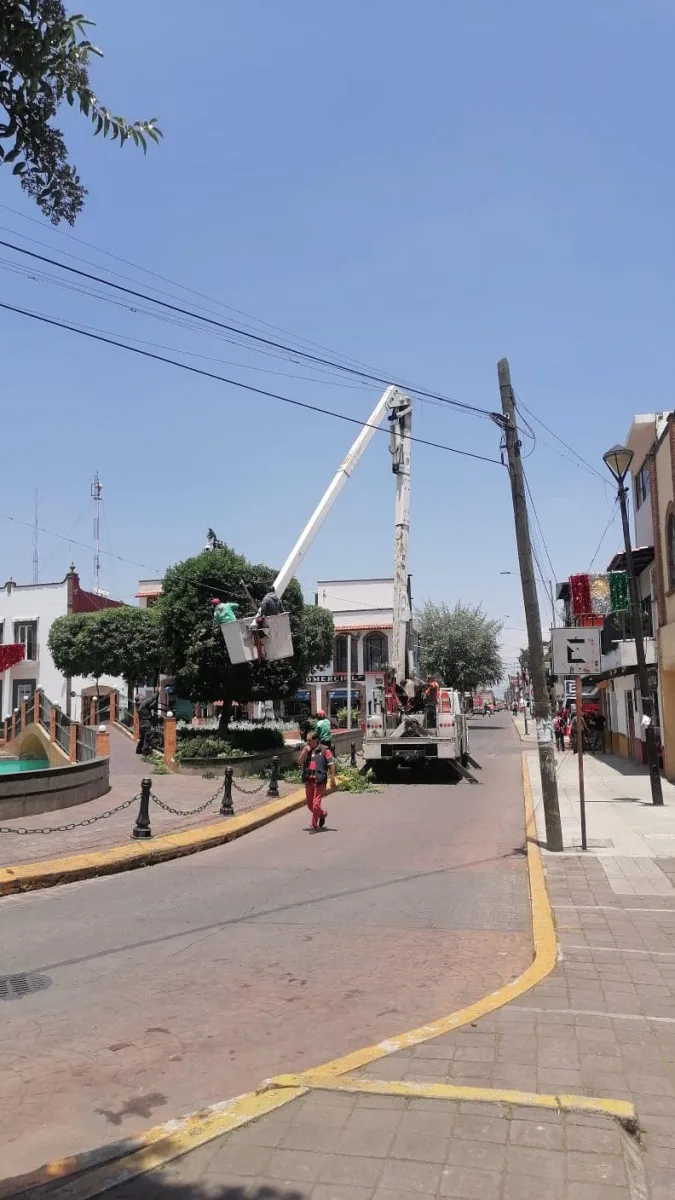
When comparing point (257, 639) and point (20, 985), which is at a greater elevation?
point (257, 639)

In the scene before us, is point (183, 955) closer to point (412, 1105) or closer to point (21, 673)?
point (412, 1105)

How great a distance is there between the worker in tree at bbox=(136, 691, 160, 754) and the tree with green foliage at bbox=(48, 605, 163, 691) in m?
13.4

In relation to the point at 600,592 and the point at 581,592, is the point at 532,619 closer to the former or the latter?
the point at 600,592

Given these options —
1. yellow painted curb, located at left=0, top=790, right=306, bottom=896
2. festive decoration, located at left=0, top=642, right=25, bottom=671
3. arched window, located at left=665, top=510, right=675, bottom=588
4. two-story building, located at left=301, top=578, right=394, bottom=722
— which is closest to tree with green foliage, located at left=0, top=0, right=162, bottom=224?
yellow painted curb, located at left=0, top=790, right=306, bottom=896

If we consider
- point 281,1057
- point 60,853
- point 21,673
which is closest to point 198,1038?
point 281,1057

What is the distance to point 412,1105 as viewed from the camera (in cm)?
391

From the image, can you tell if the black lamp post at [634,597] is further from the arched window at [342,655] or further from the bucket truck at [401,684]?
the arched window at [342,655]

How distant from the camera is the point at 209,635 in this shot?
75.3 feet

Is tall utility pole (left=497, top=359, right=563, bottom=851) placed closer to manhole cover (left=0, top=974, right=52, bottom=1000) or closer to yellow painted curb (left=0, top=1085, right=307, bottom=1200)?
manhole cover (left=0, top=974, right=52, bottom=1000)

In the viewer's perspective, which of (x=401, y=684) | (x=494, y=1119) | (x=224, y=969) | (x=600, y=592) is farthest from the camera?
(x=600, y=592)

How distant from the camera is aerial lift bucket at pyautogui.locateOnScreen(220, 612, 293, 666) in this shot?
16.1 m

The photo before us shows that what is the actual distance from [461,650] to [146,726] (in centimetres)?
3462

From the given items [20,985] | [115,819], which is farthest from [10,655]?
[20,985]

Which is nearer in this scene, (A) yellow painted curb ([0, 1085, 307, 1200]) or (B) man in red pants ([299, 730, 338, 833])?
(A) yellow painted curb ([0, 1085, 307, 1200])
